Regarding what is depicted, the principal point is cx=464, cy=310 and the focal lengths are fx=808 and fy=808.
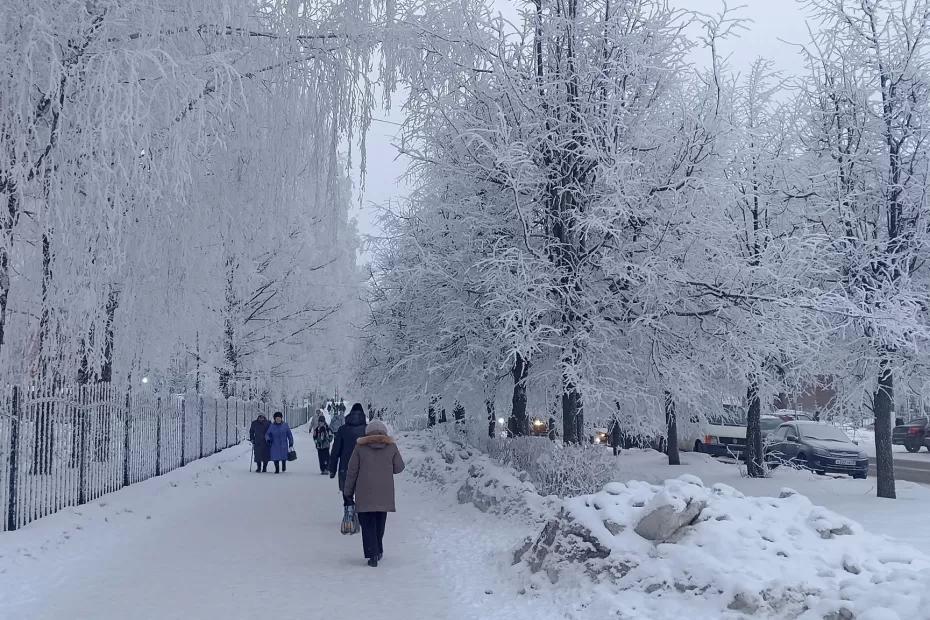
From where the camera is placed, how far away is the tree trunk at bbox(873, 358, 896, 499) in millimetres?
15508

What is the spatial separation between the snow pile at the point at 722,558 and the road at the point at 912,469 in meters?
16.7

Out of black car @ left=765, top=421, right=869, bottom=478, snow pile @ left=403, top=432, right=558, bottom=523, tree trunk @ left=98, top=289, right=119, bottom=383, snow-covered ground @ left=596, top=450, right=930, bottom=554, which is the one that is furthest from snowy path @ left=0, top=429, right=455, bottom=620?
black car @ left=765, top=421, right=869, bottom=478

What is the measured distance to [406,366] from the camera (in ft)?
59.2

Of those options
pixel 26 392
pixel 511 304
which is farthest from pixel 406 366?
pixel 26 392

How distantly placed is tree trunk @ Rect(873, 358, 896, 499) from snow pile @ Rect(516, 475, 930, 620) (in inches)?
340

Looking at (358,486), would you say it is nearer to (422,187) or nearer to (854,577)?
(854,577)

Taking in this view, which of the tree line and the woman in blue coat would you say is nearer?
the tree line

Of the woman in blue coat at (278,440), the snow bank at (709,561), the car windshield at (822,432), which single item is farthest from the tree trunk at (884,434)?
the woman in blue coat at (278,440)

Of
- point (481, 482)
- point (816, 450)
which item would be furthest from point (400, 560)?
point (816, 450)

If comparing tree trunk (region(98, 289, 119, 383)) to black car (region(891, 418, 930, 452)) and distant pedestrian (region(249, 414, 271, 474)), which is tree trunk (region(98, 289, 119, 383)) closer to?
distant pedestrian (region(249, 414, 271, 474))

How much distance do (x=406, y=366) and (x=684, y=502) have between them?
1116cm

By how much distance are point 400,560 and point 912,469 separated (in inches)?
869

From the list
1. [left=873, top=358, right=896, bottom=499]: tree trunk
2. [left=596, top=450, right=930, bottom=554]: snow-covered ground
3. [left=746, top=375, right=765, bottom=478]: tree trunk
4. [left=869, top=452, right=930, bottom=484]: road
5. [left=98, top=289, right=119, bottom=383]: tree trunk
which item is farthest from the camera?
[left=869, top=452, right=930, bottom=484]: road

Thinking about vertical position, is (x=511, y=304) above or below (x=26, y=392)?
above
